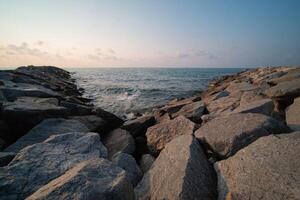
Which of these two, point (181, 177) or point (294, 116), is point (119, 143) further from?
point (294, 116)

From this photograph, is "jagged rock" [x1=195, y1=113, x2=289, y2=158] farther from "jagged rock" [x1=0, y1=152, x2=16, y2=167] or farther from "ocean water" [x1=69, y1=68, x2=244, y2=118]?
"ocean water" [x1=69, y1=68, x2=244, y2=118]

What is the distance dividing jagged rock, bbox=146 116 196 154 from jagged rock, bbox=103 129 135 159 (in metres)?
0.53

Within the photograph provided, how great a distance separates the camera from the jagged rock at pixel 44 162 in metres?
2.84

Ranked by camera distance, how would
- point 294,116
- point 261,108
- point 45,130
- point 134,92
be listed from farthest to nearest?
point 134,92, point 45,130, point 261,108, point 294,116

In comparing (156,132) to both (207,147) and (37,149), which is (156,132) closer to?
(207,147)

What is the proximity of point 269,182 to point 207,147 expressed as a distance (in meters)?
1.49

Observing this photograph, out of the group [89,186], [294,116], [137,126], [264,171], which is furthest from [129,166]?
[294,116]

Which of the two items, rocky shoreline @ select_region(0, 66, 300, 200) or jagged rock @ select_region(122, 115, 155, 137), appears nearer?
rocky shoreline @ select_region(0, 66, 300, 200)

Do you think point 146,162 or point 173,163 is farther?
point 146,162

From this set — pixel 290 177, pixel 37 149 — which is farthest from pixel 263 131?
pixel 37 149

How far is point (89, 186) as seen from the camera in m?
2.38

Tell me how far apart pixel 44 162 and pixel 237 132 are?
308 centimetres

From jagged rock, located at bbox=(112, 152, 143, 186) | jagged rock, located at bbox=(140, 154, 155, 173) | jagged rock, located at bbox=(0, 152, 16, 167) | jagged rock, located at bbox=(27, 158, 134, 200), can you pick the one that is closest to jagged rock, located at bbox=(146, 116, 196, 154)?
jagged rock, located at bbox=(140, 154, 155, 173)

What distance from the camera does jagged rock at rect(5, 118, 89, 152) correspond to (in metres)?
4.71
